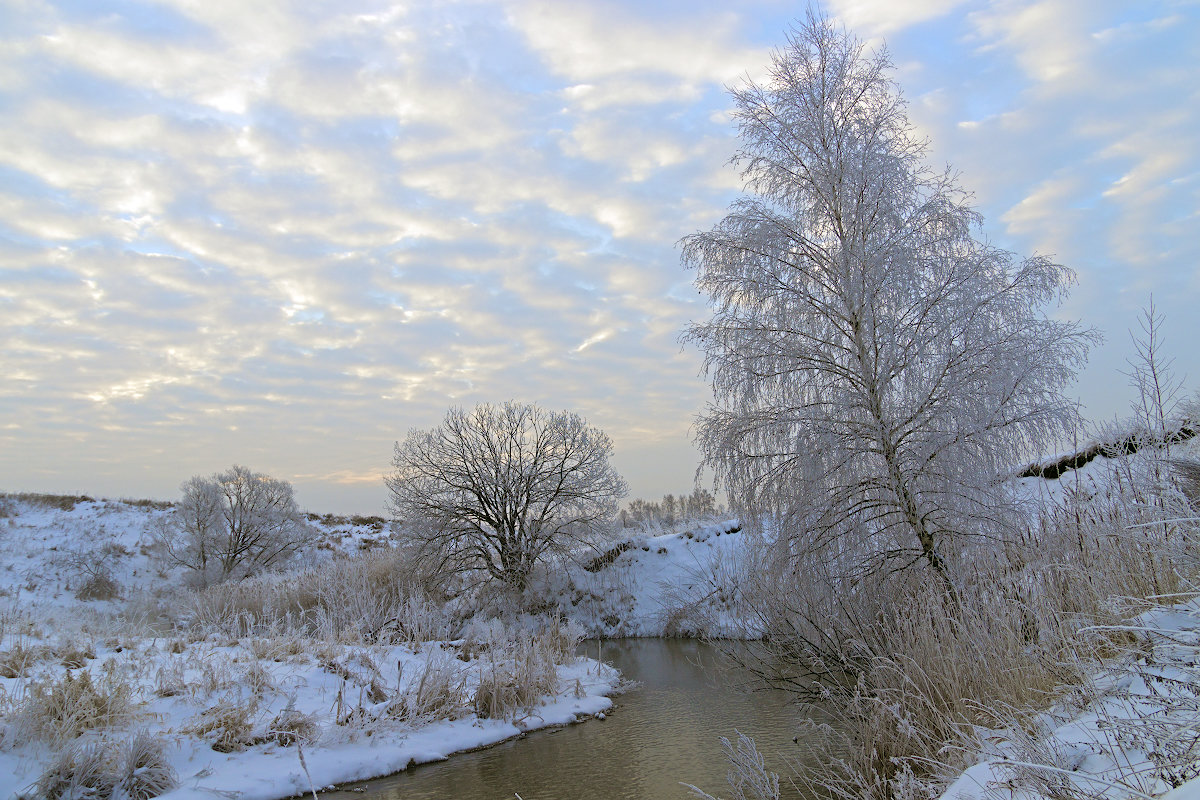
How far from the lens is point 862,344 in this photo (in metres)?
8.61

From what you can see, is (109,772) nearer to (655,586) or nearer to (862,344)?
(862,344)

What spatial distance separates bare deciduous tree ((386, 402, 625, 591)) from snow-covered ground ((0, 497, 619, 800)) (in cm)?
801

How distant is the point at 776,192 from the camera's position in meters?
9.63

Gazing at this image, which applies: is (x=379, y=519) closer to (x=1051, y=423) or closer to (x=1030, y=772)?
(x=1051, y=423)

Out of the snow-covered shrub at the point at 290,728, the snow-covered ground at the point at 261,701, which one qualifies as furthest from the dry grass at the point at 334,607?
the snow-covered shrub at the point at 290,728

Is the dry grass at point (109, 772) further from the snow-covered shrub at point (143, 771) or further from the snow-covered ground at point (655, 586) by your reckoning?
the snow-covered ground at point (655, 586)

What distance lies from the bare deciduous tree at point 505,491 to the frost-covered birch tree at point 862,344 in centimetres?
1397

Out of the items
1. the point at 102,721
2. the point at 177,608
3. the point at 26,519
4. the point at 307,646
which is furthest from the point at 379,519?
the point at 102,721

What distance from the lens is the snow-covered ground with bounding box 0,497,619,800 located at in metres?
6.70

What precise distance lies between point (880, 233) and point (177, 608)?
70.6ft

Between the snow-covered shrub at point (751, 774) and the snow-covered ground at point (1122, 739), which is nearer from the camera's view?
the snow-covered ground at point (1122, 739)

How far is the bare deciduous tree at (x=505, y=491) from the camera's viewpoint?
71.4 feet

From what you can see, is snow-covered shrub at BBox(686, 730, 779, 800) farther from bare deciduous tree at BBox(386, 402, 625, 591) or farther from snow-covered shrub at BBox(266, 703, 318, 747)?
bare deciduous tree at BBox(386, 402, 625, 591)

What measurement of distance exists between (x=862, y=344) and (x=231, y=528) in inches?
1190
